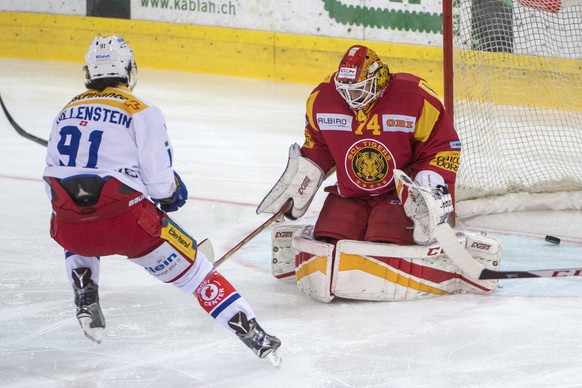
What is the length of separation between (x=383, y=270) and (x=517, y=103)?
2.27m

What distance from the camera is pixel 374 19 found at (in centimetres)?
820

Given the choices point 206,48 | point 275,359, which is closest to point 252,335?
point 275,359

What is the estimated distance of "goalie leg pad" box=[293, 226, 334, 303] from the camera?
3.45m

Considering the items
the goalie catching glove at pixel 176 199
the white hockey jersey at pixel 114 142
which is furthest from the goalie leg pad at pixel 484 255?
the white hockey jersey at pixel 114 142

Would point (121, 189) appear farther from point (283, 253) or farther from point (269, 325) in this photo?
point (283, 253)

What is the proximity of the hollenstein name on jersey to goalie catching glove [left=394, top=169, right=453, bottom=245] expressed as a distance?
3.24 feet

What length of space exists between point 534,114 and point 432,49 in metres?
2.63

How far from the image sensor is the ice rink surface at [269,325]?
2838mm

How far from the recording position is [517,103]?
5.43m

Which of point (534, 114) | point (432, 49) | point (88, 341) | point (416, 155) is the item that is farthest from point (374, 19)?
point (88, 341)

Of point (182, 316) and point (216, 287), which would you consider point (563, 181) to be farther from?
point (216, 287)

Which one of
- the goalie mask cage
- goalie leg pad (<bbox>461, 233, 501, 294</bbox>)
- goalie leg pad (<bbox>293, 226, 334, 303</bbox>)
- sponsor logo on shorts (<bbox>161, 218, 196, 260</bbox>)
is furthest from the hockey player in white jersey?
the goalie mask cage

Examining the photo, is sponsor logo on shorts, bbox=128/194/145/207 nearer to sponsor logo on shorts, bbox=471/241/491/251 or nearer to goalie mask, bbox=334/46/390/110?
goalie mask, bbox=334/46/390/110

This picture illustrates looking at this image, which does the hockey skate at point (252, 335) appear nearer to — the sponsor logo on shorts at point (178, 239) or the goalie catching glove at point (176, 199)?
the sponsor logo on shorts at point (178, 239)
